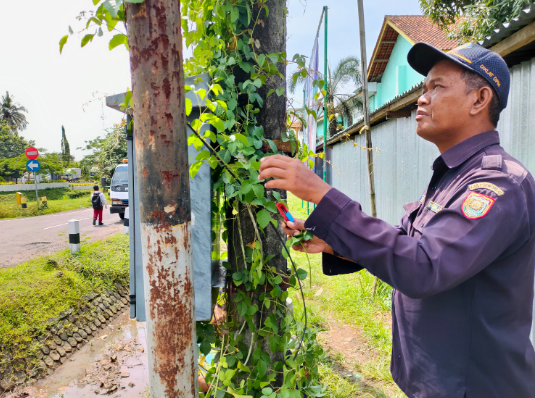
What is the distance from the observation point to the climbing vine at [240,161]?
1.48 meters

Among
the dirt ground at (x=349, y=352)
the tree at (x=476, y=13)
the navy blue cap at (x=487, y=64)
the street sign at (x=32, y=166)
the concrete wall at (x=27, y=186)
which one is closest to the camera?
the navy blue cap at (x=487, y=64)

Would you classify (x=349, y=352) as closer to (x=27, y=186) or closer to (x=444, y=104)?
(x=444, y=104)

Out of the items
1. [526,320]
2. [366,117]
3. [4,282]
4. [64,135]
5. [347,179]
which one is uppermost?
[64,135]

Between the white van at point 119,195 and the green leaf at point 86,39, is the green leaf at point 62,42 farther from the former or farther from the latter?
the white van at point 119,195

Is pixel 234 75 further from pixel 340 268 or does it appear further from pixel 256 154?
pixel 340 268

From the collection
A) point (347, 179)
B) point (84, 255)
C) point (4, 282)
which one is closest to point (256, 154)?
point (4, 282)

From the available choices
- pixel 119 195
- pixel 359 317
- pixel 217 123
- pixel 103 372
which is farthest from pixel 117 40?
pixel 119 195

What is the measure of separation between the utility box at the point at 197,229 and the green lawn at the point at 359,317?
1489mm

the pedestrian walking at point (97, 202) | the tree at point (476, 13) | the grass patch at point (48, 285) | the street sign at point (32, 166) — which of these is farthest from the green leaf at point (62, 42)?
the street sign at point (32, 166)

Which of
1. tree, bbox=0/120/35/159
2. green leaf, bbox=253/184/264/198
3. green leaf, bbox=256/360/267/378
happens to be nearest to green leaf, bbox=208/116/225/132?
green leaf, bbox=253/184/264/198

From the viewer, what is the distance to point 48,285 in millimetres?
4098

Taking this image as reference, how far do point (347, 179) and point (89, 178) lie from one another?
4166 centimetres

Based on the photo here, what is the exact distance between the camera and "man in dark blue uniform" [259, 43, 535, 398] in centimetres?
92

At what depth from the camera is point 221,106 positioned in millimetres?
1493
